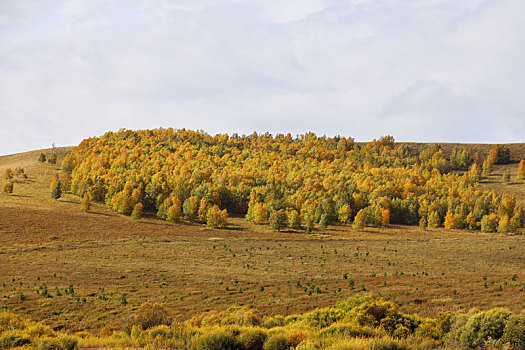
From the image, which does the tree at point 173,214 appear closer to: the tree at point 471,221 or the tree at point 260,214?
the tree at point 260,214

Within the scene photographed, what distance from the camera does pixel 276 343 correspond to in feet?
39.3

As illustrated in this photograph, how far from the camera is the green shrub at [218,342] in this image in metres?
12.1

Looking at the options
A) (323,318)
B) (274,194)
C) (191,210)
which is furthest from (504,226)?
(323,318)

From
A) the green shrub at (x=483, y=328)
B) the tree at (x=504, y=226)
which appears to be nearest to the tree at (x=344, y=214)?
the tree at (x=504, y=226)

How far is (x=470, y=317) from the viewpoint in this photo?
575 inches

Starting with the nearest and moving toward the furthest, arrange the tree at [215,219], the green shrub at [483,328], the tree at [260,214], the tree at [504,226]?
the green shrub at [483,328], the tree at [215,219], the tree at [504,226], the tree at [260,214]

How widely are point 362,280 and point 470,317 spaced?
21.8 metres

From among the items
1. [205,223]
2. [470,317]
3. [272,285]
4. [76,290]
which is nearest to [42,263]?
[76,290]

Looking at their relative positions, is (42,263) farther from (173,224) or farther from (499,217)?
(499,217)

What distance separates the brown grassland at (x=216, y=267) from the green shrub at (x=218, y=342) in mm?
11726

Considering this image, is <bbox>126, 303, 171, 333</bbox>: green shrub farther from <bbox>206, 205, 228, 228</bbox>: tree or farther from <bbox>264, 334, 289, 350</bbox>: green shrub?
<bbox>206, 205, 228, 228</bbox>: tree

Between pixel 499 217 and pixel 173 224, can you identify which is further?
pixel 499 217

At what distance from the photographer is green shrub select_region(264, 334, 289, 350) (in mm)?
11902

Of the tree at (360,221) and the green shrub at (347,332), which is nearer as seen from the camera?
the green shrub at (347,332)
